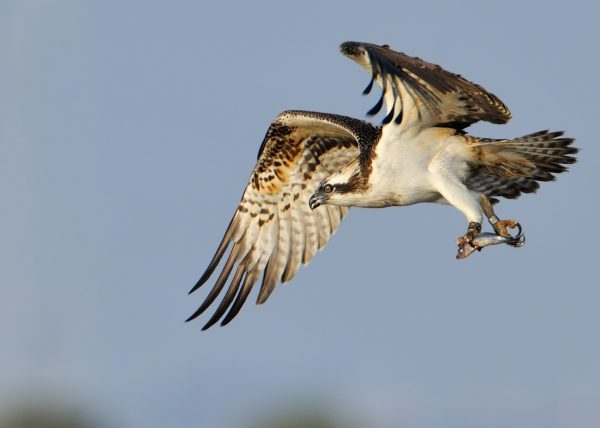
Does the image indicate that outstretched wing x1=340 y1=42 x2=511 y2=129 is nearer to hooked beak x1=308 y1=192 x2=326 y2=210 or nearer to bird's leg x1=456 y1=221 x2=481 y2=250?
bird's leg x1=456 y1=221 x2=481 y2=250

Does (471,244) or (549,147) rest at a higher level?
(549,147)

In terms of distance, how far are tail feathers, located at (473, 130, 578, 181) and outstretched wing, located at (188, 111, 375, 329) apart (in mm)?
2073

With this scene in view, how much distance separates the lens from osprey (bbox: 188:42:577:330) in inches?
595

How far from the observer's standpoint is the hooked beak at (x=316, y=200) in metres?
16.9

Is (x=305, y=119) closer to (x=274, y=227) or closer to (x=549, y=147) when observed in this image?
(x=274, y=227)

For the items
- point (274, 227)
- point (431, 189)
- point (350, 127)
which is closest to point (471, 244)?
point (431, 189)

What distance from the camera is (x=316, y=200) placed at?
16.9m

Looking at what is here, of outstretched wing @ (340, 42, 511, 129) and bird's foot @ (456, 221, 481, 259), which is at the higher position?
outstretched wing @ (340, 42, 511, 129)

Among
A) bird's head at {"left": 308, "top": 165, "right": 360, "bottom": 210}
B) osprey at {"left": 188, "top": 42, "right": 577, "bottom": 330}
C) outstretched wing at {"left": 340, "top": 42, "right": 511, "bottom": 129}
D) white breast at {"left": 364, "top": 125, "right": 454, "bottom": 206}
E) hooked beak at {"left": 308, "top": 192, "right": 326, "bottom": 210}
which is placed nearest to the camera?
outstretched wing at {"left": 340, "top": 42, "right": 511, "bottom": 129}

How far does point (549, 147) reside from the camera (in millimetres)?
16000

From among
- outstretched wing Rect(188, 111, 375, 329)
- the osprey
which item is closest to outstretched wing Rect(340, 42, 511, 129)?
the osprey

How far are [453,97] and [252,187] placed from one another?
3.90 metres

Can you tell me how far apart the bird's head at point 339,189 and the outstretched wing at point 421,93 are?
988 mm

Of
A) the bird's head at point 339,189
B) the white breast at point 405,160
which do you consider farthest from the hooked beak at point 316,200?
the white breast at point 405,160
